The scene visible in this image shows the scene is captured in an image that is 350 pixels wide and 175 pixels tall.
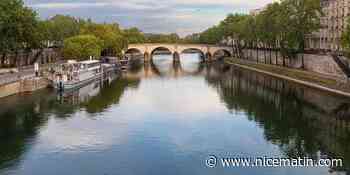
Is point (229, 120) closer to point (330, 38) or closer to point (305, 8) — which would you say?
point (305, 8)

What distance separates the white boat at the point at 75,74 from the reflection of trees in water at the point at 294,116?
19.7 metres

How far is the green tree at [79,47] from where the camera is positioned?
9988cm

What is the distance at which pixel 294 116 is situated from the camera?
157 ft

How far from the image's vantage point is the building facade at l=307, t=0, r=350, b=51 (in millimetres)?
85875

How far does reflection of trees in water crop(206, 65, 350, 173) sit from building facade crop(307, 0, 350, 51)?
17076mm

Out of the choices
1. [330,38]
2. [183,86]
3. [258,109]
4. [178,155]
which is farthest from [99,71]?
[178,155]

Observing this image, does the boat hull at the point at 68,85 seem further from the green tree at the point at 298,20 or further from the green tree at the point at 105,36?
the green tree at the point at 105,36

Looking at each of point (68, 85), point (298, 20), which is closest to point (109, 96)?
point (68, 85)

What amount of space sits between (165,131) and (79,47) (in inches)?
2450

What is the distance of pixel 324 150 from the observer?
34531 mm

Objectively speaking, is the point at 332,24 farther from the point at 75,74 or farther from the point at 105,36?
the point at 105,36

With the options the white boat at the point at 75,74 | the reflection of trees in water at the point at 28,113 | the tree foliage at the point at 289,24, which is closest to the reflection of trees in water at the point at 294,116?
the tree foliage at the point at 289,24

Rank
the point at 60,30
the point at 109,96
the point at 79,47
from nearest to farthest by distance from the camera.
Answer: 1. the point at 109,96
2. the point at 79,47
3. the point at 60,30

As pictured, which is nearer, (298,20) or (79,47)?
(298,20)
